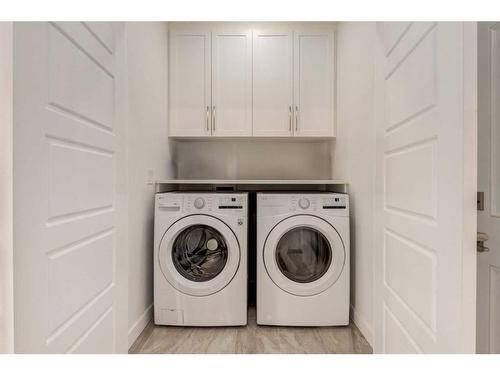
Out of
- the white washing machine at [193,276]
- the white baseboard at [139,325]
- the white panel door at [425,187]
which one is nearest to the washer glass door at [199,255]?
the white washing machine at [193,276]

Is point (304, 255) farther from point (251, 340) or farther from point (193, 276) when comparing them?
point (193, 276)

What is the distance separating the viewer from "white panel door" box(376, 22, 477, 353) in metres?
0.75

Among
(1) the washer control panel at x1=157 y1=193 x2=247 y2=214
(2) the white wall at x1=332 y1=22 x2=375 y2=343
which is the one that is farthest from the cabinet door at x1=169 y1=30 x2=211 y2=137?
(2) the white wall at x1=332 y1=22 x2=375 y2=343

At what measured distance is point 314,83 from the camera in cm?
242

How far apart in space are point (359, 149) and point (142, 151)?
4.61 ft

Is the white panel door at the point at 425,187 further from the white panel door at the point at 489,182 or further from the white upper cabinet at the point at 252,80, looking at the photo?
the white upper cabinet at the point at 252,80

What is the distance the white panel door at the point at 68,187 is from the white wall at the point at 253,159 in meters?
1.45

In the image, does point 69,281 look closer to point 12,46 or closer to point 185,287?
point 12,46

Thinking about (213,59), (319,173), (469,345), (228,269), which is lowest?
(228,269)

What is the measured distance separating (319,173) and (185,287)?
1.58 metres

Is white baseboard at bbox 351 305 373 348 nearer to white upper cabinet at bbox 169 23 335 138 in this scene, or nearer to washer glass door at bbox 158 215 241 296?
washer glass door at bbox 158 215 241 296

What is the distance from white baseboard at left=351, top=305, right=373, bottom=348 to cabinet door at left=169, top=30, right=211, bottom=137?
1808 millimetres
